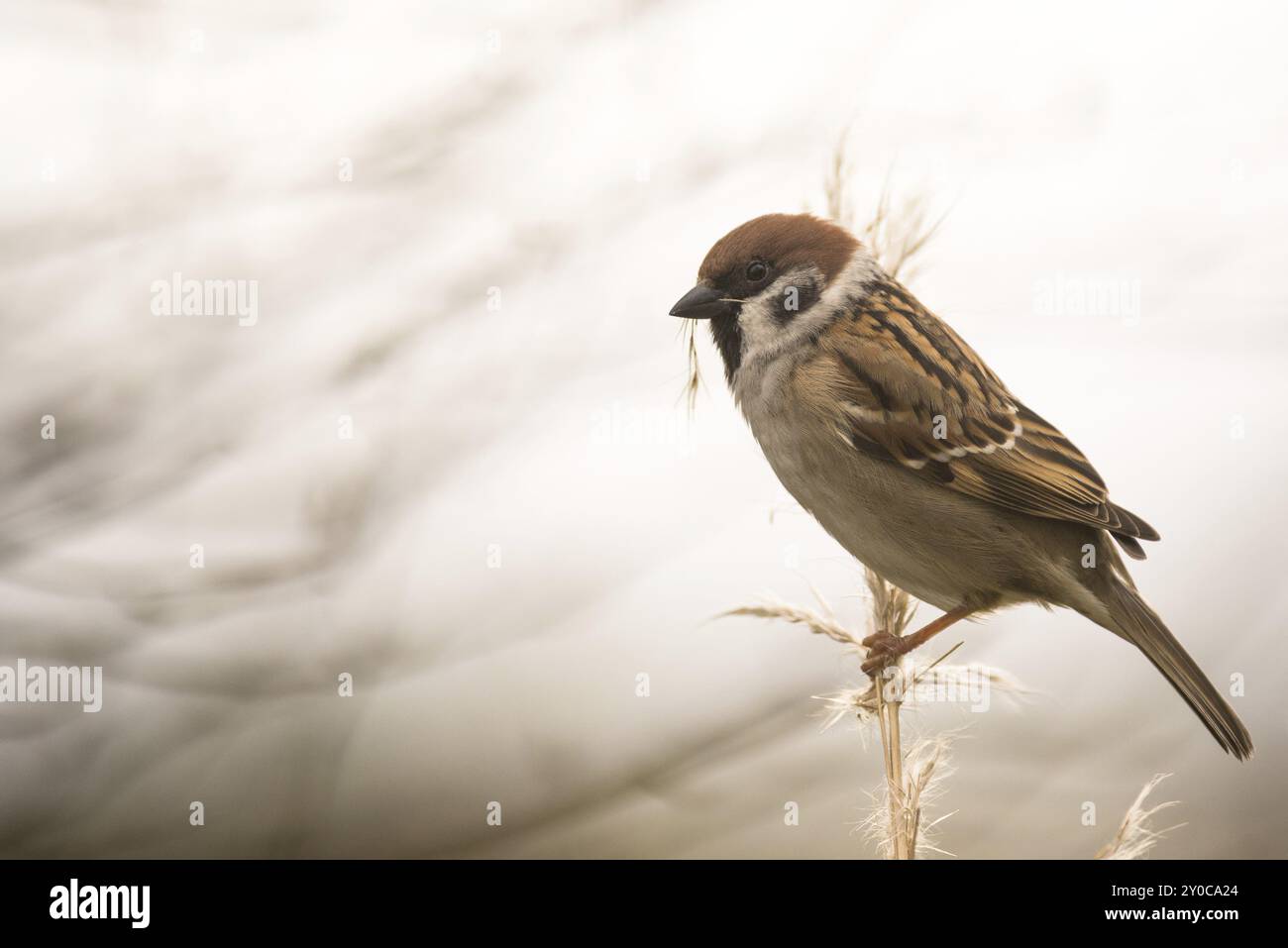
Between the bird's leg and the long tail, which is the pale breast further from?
the long tail

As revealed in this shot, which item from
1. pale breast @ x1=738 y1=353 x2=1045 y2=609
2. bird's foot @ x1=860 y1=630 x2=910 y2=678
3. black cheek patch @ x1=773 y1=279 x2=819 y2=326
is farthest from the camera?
black cheek patch @ x1=773 y1=279 x2=819 y2=326

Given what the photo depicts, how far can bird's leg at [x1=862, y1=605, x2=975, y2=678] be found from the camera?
1674mm

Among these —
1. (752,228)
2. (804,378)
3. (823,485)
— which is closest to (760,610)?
(823,485)

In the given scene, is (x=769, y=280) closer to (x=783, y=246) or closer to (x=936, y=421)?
(x=783, y=246)

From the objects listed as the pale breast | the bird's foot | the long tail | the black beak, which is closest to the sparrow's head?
the black beak

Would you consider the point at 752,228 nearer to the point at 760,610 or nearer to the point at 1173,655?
the point at 760,610

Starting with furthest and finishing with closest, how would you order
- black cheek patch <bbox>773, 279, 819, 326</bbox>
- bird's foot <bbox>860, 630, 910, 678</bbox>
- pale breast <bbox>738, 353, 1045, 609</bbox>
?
black cheek patch <bbox>773, 279, 819, 326</bbox> → pale breast <bbox>738, 353, 1045, 609</bbox> → bird's foot <bbox>860, 630, 910, 678</bbox>

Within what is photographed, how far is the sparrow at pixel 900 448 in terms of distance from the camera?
5.85 feet

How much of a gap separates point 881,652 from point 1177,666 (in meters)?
0.52

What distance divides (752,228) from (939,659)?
2.73ft

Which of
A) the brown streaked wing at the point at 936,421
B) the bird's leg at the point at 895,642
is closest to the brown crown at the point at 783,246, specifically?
the brown streaked wing at the point at 936,421

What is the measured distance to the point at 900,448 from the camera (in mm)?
1825

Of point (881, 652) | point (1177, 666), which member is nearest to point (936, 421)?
point (881, 652)

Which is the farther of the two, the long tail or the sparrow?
the sparrow
